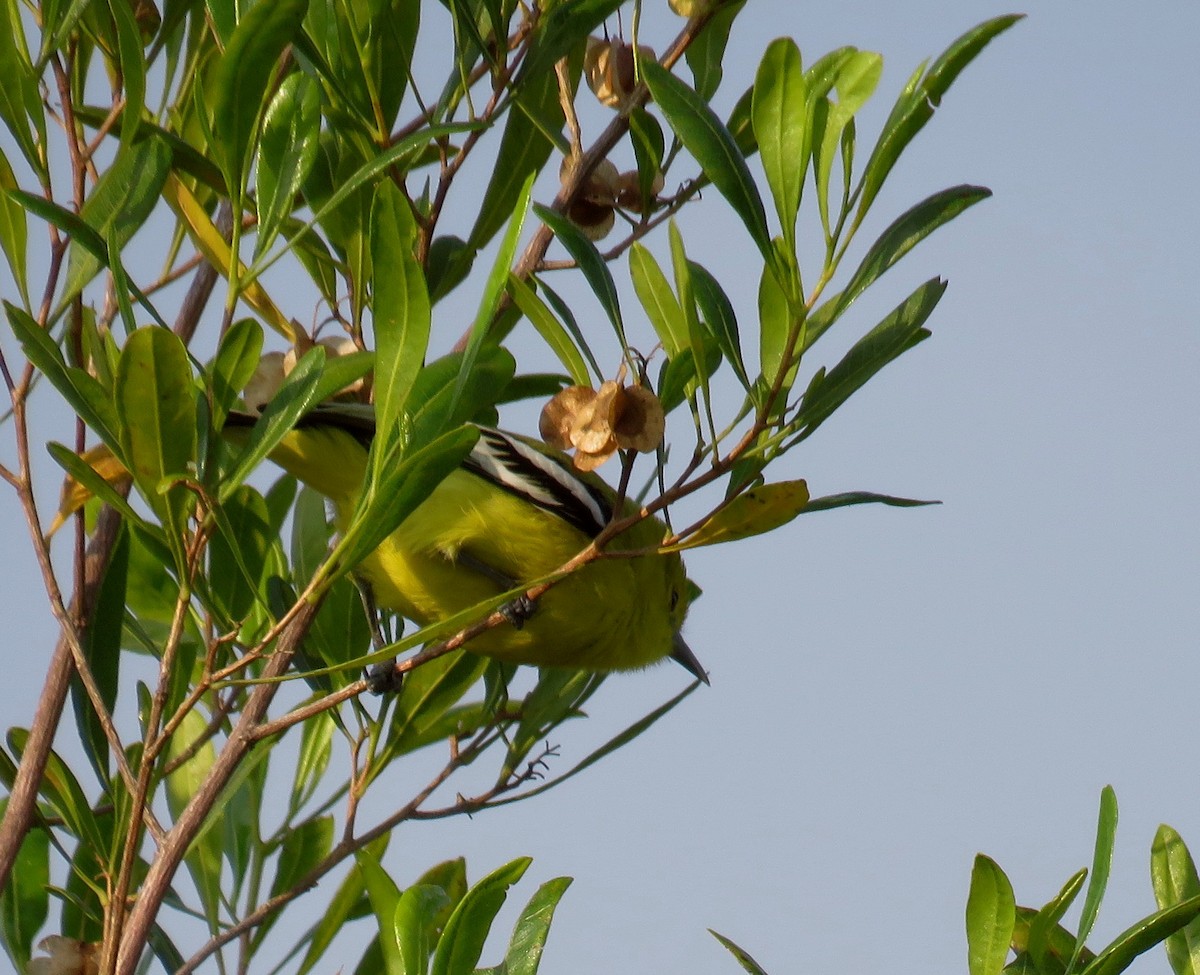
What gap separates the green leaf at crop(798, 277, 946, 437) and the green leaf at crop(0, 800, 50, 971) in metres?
1.63

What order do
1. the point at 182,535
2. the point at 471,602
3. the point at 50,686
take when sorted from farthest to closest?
the point at 471,602
the point at 50,686
the point at 182,535

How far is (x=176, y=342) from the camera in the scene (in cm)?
174

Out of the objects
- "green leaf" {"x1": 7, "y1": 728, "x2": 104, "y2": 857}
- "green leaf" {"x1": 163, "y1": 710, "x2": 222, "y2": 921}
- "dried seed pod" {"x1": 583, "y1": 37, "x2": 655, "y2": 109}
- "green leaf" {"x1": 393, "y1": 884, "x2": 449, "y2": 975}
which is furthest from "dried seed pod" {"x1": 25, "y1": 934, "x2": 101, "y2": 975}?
"dried seed pod" {"x1": 583, "y1": 37, "x2": 655, "y2": 109}

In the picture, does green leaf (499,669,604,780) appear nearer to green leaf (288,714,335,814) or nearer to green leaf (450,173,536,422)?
green leaf (288,714,335,814)

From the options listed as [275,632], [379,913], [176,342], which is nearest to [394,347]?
[176,342]

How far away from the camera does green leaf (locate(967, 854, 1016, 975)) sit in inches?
74.5

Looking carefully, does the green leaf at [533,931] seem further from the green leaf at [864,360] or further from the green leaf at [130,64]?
the green leaf at [130,64]

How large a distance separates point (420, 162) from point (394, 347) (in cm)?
106

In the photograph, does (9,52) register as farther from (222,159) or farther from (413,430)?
(413,430)

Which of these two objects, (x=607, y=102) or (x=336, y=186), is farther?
(x=607, y=102)

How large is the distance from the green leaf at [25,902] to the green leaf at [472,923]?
43.1 inches

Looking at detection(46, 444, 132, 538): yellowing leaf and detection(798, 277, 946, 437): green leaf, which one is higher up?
detection(46, 444, 132, 538): yellowing leaf

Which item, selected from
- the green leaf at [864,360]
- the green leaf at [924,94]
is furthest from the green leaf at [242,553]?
the green leaf at [924,94]

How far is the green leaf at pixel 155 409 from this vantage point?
172cm
